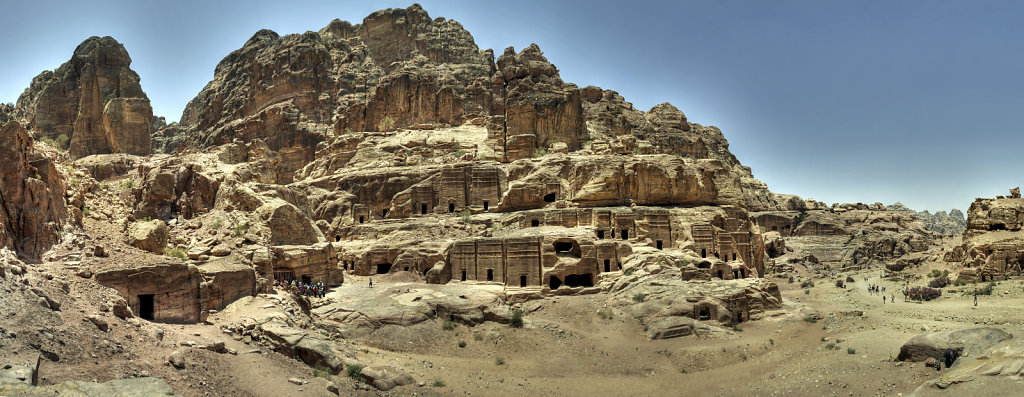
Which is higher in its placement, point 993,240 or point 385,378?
point 993,240

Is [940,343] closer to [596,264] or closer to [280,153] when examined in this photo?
[596,264]

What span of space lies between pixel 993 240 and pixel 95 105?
7983 centimetres

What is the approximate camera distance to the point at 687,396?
67.8ft

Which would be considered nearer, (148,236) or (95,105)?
(148,236)

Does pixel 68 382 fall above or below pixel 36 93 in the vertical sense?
below

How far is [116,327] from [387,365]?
358 inches

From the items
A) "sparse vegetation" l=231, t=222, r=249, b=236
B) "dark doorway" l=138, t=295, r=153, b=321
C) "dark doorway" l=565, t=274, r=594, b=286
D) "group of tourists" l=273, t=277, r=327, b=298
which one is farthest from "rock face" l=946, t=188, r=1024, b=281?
"dark doorway" l=138, t=295, r=153, b=321

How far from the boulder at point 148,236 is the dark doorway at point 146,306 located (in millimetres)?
2972

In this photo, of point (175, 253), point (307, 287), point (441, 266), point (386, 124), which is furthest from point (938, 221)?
point (175, 253)

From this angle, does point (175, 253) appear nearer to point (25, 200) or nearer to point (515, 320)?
point (25, 200)

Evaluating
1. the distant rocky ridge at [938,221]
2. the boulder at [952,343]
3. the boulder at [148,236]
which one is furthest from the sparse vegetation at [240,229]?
the distant rocky ridge at [938,221]

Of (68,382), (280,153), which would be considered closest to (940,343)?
(68,382)

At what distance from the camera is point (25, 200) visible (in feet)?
54.9

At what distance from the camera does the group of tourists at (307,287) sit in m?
27.1
